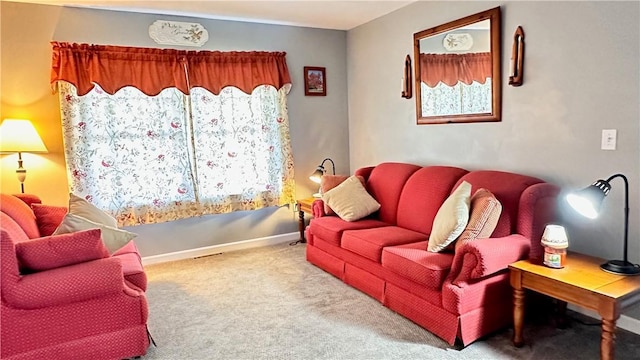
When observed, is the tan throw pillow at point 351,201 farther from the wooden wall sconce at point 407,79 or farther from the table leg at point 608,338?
the table leg at point 608,338

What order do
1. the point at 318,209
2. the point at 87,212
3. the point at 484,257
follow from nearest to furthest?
1. the point at 484,257
2. the point at 87,212
3. the point at 318,209

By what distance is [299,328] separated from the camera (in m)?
2.66

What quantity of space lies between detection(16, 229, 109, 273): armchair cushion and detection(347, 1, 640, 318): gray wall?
111 inches

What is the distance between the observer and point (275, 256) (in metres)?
4.23

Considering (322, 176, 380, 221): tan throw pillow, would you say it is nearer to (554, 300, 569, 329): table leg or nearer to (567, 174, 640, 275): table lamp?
(554, 300, 569, 329): table leg

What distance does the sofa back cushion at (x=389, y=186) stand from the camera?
3.66 m

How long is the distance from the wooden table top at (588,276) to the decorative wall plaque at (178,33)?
349 centimetres

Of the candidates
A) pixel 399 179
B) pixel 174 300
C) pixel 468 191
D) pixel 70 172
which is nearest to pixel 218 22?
pixel 70 172

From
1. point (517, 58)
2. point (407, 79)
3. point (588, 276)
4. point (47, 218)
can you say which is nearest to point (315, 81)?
point (407, 79)

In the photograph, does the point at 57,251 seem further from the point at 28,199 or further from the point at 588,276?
the point at 588,276

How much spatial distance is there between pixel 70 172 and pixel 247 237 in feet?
6.00

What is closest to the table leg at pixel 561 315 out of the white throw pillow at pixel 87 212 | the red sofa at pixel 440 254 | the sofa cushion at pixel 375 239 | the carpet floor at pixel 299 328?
the carpet floor at pixel 299 328

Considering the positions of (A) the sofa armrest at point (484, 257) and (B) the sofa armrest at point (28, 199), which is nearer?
(A) the sofa armrest at point (484, 257)

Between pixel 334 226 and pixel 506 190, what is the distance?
1.40 metres
